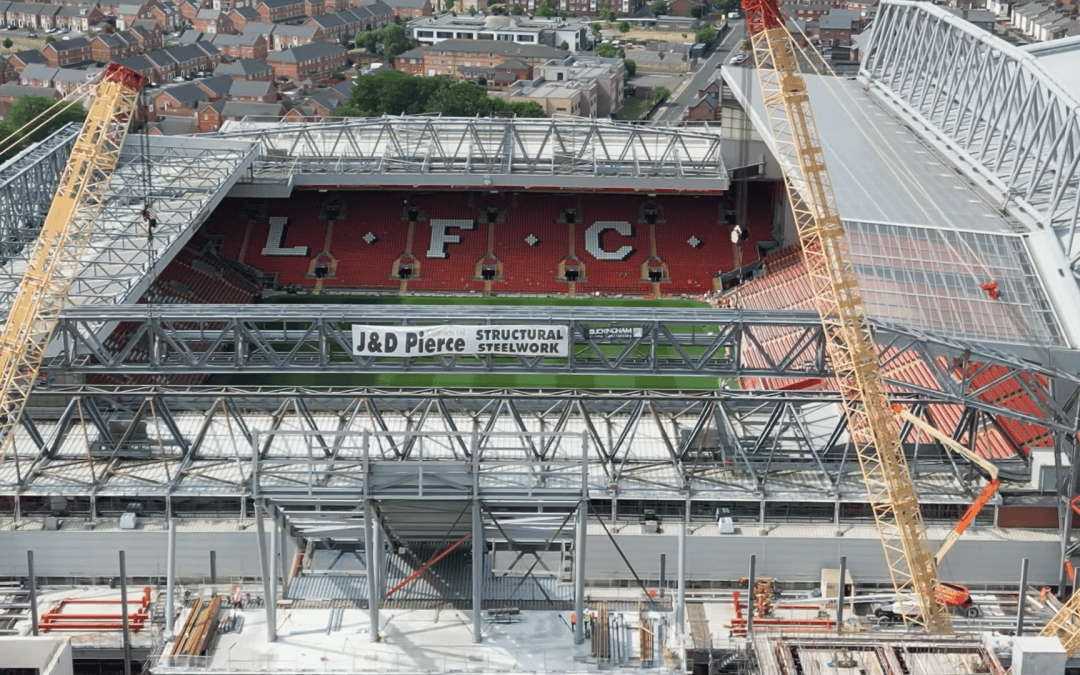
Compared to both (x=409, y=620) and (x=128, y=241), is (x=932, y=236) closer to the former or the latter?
(x=409, y=620)

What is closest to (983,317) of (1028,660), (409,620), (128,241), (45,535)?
(1028,660)

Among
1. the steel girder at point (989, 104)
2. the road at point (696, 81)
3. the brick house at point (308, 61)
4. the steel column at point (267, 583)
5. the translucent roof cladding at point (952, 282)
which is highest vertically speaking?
the steel girder at point (989, 104)

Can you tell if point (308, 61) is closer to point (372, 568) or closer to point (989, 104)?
point (989, 104)

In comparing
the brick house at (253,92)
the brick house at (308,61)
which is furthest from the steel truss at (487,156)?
the brick house at (308,61)

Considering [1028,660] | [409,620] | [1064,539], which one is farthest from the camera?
[1064,539]

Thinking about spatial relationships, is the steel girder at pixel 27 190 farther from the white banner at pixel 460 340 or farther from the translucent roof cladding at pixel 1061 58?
the translucent roof cladding at pixel 1061 58

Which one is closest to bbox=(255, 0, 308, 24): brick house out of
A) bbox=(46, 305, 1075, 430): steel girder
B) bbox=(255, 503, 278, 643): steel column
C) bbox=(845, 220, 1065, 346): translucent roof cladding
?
bbox=(46, 305, 1075, 430): steel girder
